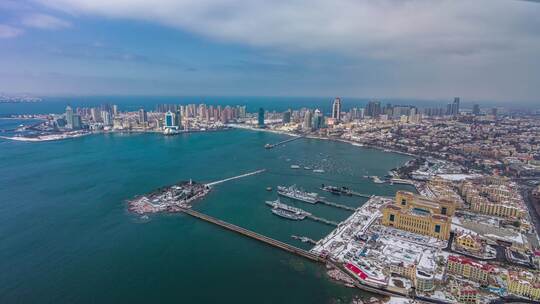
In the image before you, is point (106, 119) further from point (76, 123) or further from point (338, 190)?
point (338, 190)

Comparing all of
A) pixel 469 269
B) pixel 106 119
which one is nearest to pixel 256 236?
pixel 469 269

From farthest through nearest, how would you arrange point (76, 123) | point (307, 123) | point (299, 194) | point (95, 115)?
point (95, 115) < point (307, 123) < point (76, 123) < point (299, 194)

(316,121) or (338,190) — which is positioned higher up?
(316,121)

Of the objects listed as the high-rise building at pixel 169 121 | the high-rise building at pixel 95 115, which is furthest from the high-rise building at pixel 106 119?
the high-rise building at pixel 169 121

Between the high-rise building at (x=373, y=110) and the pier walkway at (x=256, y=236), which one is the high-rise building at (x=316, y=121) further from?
the pier walkway at (x=256, y=236)

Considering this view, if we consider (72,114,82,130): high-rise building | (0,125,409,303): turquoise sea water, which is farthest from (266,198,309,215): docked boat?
(72,114,82,130): high-rise building
